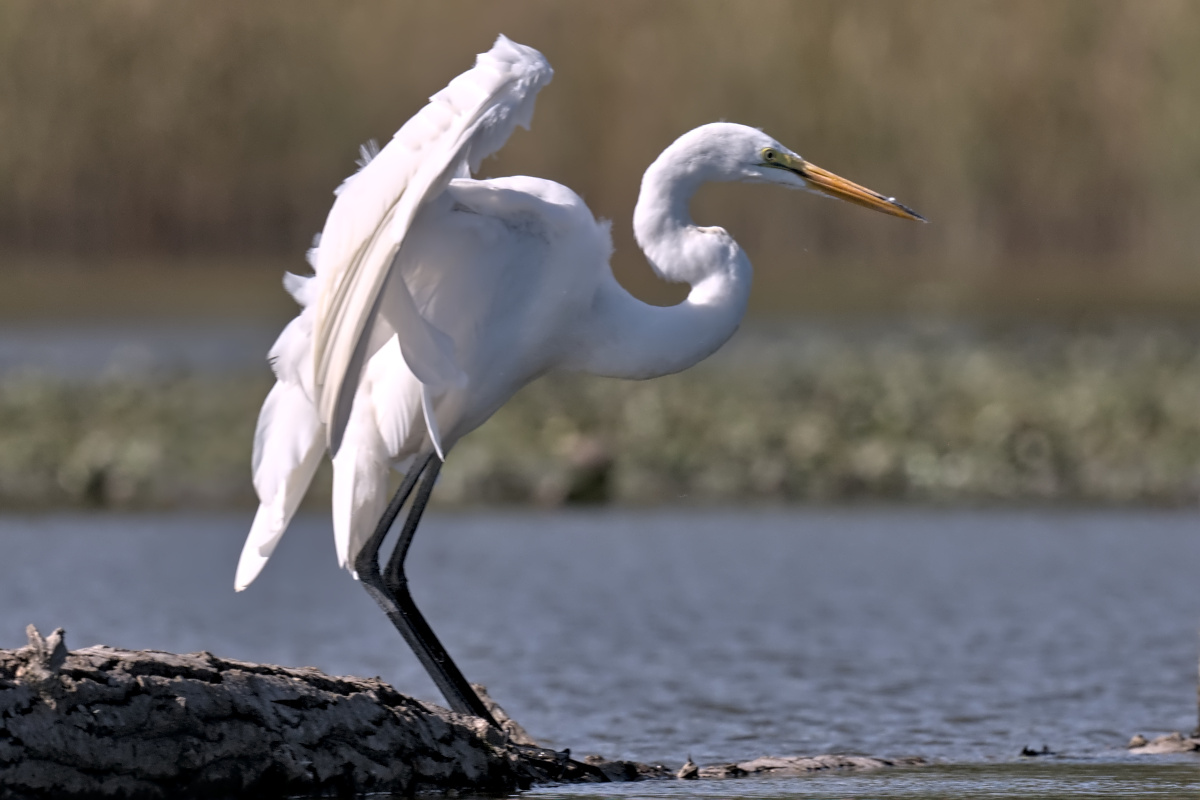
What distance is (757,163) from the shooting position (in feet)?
19.7

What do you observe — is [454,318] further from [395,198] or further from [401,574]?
[401,574]

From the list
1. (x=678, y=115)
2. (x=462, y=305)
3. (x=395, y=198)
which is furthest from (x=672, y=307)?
(x=678, y=115)

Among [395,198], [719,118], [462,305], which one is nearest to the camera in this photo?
[395,198]

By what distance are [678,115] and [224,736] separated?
1793cm

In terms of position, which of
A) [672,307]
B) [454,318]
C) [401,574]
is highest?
[672,307]

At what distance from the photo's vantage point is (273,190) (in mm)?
Answer: 22375

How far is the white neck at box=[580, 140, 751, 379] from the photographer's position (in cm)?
582

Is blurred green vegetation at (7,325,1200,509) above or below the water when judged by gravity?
above

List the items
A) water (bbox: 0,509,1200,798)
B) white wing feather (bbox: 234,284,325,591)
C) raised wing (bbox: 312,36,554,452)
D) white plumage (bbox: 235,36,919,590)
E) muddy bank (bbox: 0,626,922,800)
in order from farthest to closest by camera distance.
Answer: water (bbox: 0,509,1200,798) < white wing feather (bbox: 234,284,325,591) < white plumage (bbox: 235,36,919,590) < raised wing (bbox: 312,36,554,452) < muddy bank (bbox: 0,626,922,800)

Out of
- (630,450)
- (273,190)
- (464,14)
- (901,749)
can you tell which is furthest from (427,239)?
(464,14)

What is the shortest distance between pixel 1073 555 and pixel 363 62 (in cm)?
1557

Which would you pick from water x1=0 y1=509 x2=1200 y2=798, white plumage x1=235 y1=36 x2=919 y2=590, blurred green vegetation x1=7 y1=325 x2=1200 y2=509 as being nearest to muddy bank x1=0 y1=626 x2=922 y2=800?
water x1=0 y1=509 x2=1200 y2=798

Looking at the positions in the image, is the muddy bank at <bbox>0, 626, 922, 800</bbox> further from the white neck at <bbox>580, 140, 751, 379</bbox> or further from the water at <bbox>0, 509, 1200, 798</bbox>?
the white neck at <bbox>580, 140, 751, 379</bbox>

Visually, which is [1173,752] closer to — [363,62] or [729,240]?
[729,240]
